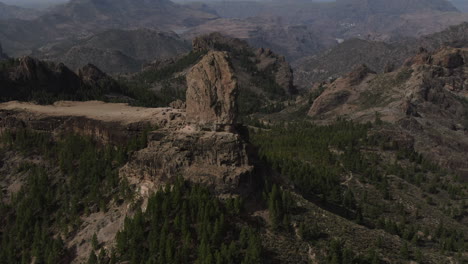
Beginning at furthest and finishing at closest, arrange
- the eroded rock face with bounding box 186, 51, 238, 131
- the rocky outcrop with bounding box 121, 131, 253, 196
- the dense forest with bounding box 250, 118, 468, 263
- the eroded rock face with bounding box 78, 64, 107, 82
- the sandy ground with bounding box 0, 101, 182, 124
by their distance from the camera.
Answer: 1. the eroded rock face with bounding box 78, 64, 107, 82
2. the sandy ground with bounding box 0, 101, 182, 124
3. the dense forest with bounding box 250, 118, 468, 263
4. the eroded rock face with bounding box 186, 51, 238, 131
5. the rocky outcrop with bounding box 121, 131, 253, 196

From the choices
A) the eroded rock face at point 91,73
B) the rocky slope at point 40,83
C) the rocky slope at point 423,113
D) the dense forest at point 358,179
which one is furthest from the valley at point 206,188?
the eroded rock face at point 91,73

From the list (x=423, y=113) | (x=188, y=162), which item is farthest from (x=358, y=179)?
(x=423, y=113)

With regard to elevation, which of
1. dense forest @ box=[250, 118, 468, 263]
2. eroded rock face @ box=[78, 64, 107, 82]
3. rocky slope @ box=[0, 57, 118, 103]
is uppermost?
rocky slope @ box=[0, 57, 118, 103]

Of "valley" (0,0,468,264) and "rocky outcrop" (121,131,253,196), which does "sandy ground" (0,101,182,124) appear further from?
"rocky outcrop" (121,131,253,196)

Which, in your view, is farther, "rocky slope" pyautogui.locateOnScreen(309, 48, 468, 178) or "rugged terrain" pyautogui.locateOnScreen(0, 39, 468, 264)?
"rocky slope" pyautogui.locateOnScreen(309, 48, 468, 178)

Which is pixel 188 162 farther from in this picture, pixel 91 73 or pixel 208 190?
pixel 91 73

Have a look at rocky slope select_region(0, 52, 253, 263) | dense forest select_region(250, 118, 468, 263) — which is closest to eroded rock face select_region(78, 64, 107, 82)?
dense forest select_region(250, 118, 468, 263)
